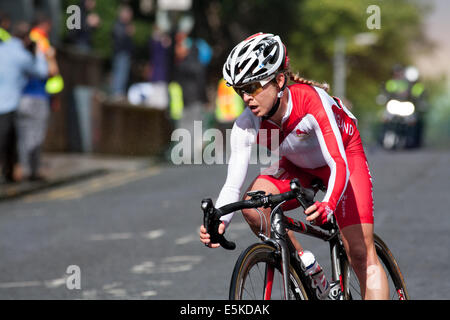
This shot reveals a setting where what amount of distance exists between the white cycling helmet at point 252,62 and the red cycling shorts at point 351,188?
0.79m

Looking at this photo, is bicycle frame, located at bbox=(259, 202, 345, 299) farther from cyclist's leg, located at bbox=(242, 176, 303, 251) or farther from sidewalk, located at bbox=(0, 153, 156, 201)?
sidewalk, located at bbox=(0, 153, 156, 201)

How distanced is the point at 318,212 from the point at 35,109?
11418 mm

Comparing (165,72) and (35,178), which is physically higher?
(165,72)

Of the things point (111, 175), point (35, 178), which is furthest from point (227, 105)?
point (35, 178)

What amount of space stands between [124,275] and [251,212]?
12.8ft

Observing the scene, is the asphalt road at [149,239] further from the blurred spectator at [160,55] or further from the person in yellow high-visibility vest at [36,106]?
the blurred spectator at [160,55]

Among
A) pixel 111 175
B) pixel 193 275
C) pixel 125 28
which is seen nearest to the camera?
pixel 193 275

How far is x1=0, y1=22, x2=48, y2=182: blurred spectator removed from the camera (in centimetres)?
1427

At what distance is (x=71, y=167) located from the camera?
18562 mm

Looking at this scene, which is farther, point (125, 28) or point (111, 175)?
point (125, 28)

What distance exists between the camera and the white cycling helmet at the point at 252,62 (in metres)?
4.79

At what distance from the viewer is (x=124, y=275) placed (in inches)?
347
